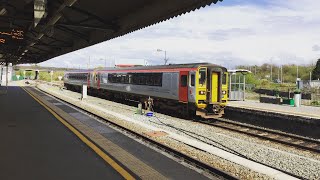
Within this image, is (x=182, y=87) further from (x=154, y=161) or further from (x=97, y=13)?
(x=154, y=161)

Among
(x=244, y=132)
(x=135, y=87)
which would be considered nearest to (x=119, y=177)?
(x=244, y=132)


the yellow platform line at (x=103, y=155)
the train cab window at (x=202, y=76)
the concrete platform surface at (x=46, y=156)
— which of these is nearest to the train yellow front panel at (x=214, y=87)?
the train cab window at (x=202, y=76)

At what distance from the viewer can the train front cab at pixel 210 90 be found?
1931cm

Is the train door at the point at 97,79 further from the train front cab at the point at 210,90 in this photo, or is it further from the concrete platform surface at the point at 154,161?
the concrete platform surface at the point at 154,161

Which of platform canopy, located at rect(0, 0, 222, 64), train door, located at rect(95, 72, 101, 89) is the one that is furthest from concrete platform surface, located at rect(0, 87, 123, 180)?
train door, located at rect(95, 72, 101, 89)

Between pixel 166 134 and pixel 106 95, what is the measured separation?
2339 centimetres

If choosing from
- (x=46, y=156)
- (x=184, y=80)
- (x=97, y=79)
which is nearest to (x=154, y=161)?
(x=46, y=156)

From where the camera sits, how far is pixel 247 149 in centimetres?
1157

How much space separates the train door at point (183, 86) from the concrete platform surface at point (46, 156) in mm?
8675

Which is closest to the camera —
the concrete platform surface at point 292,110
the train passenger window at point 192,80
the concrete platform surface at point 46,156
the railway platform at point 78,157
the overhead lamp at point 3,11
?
the concrete platform surface at point 46,156

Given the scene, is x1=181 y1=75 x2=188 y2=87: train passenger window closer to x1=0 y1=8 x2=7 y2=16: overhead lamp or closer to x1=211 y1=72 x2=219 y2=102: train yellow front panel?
x1=211 y1=72 x2=219 y2=102: train yellow front panel

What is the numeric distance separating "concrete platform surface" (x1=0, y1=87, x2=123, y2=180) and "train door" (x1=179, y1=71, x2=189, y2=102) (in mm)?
8675

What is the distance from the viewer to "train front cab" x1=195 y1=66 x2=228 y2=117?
19.3 meters

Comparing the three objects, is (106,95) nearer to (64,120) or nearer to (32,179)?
(64,120)
